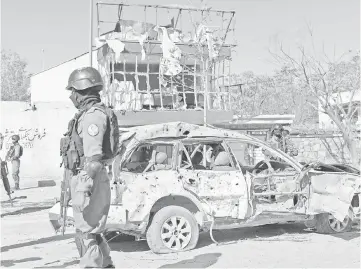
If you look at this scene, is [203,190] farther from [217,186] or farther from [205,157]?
[205,157]

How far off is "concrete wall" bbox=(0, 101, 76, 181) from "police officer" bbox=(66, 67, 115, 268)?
15255mm

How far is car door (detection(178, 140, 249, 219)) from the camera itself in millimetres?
7023

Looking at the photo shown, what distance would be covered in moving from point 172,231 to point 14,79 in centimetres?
4008

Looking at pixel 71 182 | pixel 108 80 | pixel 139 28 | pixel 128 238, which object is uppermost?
pixel 139 28

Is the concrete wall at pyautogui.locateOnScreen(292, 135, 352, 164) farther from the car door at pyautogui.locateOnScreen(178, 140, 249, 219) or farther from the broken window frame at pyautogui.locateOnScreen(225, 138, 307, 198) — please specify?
the car door at pyautogui.locateOnScreen(178, 140, 249, 219)

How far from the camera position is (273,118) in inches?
A: 888

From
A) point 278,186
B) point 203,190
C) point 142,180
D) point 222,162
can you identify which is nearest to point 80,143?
point 142,180

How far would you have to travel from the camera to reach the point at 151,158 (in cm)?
734

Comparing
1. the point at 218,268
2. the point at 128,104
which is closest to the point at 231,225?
the point at 218,268

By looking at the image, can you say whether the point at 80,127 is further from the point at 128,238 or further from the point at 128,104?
the point at 128,104

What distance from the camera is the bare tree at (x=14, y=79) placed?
4322cm

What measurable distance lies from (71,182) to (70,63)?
878 inches

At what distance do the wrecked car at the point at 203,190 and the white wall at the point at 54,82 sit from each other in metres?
18.7

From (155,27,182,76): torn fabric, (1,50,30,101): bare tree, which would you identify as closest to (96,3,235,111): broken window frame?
(155,27,182,76): torn fabric
